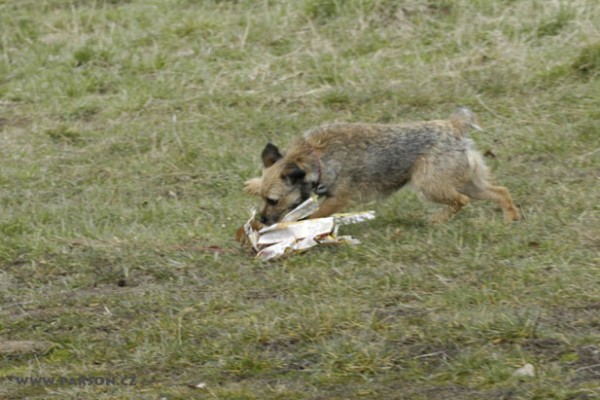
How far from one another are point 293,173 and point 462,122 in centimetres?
136

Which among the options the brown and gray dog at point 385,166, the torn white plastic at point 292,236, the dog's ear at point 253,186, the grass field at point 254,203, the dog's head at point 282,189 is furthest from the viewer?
the dog's ear at point 253,186

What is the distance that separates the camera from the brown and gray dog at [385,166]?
8.24 m

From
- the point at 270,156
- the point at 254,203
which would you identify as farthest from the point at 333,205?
the point at 254,203

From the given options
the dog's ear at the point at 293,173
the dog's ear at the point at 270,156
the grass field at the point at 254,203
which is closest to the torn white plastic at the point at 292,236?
the grass field at the point at 254,203

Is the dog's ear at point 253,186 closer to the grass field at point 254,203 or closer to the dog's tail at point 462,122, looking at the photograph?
the grass field at point 254,203

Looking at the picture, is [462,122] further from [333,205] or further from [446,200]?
[333,205]

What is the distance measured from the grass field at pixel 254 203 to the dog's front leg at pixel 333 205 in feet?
0.58

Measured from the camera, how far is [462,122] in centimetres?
862

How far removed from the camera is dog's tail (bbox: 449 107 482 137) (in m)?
8.54

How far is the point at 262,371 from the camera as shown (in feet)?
20.1

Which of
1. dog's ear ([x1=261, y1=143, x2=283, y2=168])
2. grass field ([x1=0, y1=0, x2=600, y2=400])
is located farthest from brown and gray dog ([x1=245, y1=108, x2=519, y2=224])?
grass field ([x1=0, y1=0, x2=600, y2=400])

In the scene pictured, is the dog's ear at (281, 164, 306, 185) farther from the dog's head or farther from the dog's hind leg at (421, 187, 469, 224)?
the dog's hind leg at (421, 187, 469, 224)

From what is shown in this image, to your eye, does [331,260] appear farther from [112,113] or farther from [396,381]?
[112,113]

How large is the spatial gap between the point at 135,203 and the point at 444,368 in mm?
3989
